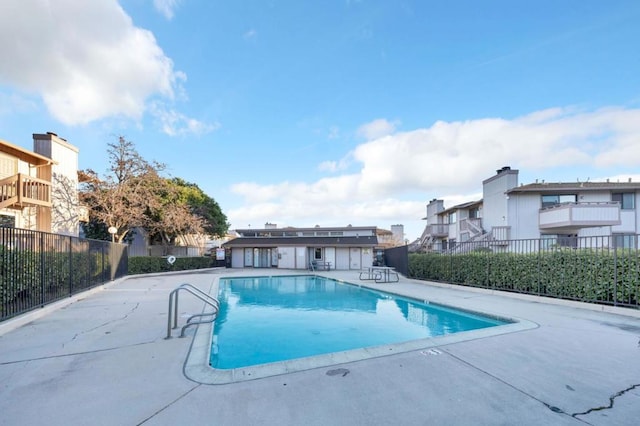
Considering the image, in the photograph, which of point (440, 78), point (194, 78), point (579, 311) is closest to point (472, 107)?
point (440, 78)

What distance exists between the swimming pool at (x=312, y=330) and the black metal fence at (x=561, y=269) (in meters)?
2.94

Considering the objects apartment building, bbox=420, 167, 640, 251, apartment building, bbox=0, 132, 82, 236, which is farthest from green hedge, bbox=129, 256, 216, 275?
apartment building, bbox=420, 167, 640, 251

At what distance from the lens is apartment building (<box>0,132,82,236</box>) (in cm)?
1250

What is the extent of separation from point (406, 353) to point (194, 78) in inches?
550

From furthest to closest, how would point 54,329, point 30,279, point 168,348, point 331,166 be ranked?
point 331,166, point 30,279, point 54,329, point 168,348

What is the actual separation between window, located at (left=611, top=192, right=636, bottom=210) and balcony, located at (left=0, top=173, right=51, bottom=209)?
30.9 meters

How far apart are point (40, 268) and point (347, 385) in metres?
8.23

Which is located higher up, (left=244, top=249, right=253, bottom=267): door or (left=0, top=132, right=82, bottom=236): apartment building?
(left=0, top=132, right=82, bottom=236): apartment building

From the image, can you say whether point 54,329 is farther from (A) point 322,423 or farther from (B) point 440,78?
(B) point 440,78

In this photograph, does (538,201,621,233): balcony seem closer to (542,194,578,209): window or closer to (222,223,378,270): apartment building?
(542,194,578,209): window

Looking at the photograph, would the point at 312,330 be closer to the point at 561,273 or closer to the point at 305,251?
the point at 561,273

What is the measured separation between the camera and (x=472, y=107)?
13492 millimetres

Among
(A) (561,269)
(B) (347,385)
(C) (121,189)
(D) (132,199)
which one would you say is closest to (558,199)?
(A) (561,269)

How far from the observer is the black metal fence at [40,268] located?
19.9 ft
